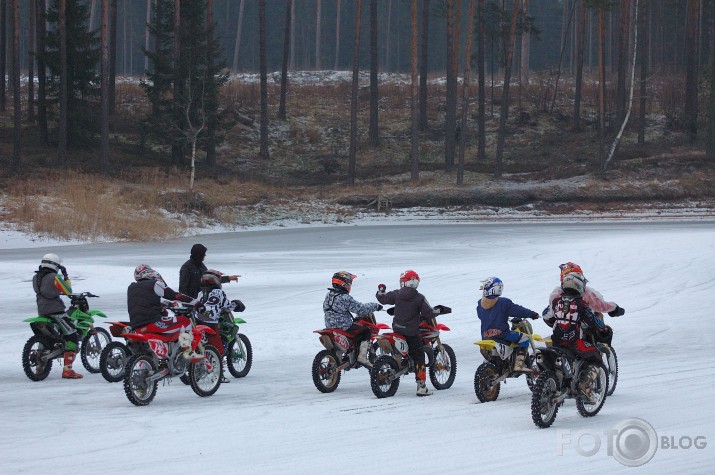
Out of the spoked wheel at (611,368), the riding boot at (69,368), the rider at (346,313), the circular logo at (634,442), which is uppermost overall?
the rider at (346,313)

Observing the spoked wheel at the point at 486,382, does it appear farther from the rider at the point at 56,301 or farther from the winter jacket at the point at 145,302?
the rider at the point at 56,301

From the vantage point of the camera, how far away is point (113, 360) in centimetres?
1263

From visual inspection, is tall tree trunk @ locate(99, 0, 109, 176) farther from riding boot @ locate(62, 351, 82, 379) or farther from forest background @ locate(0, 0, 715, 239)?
riding boot @ locate(62, 351, 82, 379)

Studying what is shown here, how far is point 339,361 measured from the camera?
38.5 feet

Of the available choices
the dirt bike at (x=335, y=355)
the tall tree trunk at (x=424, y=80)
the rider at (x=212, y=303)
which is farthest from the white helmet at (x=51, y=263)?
the tall tree trunk at (x=424, y=80)

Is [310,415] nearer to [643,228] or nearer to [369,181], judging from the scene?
[643,228]

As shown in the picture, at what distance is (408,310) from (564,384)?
8.16ft

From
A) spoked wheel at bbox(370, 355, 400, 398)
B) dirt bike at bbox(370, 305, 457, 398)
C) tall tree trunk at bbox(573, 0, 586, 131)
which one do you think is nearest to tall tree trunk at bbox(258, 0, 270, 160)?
tall tree trunk at bbox(573, 0, 586, 131)

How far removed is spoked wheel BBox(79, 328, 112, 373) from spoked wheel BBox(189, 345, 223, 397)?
2.47 meters

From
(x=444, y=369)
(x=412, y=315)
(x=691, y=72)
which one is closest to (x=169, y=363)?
(x=412, y=315)

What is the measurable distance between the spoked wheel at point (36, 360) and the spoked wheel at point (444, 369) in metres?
5.30

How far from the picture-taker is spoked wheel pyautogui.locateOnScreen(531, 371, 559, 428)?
9.09 metres

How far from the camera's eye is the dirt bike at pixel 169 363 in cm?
1078

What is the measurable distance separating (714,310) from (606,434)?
10.9m
